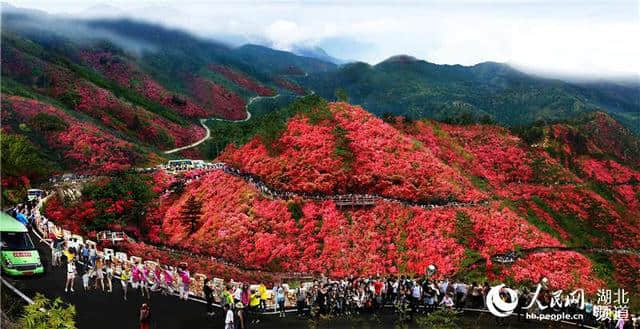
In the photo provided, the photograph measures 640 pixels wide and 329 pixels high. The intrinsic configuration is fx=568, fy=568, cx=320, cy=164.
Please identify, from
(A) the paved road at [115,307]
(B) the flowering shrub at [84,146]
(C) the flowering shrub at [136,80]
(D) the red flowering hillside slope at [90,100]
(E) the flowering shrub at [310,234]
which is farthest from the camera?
(C) the flowering shrub at [136,80]

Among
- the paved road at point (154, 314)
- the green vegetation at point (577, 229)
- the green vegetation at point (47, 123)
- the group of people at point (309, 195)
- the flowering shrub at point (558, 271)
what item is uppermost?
the green vegetation at point (47, 123)

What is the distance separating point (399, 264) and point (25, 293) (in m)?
13.8

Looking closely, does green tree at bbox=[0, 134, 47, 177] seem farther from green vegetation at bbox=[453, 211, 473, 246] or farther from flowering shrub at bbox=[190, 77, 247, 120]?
flowering shrub at bbox=[190, 77, 247, 120]

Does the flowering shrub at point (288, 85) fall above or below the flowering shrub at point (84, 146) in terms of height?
below

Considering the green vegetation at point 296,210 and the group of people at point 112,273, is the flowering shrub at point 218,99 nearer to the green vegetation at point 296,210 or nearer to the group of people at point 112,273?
the green vegetation at point 296,210

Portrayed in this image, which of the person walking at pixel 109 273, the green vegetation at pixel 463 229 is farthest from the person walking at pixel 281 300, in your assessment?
the green vegetation at pixel 463 229

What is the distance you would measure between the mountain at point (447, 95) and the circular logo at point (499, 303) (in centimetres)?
8800

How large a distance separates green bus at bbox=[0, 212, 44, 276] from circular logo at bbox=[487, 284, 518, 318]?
46.0 ft

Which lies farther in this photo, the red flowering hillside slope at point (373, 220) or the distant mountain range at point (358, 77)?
the distant mountain range at point (358, 77)

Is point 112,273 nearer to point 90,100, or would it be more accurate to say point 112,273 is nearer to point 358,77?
point 90,100

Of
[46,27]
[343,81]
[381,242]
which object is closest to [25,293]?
[381,242]

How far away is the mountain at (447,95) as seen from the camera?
116 metres

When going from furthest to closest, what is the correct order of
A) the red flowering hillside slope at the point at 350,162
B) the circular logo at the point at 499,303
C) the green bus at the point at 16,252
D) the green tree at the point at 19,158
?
the red flowering hillside slope at the point at 350,162, the green tree at the point at 19,158, the circular logo at the point at 499,303, the green bus at the point at 16,252

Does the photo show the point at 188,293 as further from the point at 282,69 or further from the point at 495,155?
the point at 282,69
